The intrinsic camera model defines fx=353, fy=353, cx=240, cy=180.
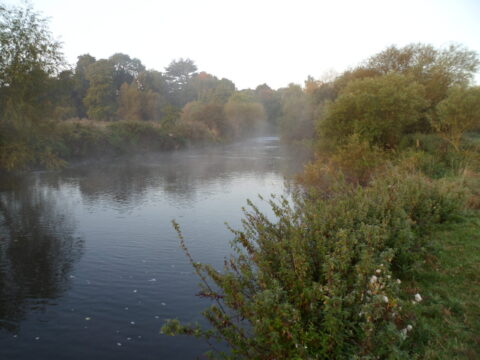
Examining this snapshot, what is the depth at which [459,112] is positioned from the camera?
22328mm

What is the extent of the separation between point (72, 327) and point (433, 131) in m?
27.6

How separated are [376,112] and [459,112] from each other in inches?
199

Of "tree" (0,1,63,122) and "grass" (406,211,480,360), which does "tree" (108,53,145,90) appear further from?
"grass" (406,211,480,360)

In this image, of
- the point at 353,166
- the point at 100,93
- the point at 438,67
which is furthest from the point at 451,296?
the point at 100,93

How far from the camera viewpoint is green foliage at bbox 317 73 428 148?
2469 centimetres

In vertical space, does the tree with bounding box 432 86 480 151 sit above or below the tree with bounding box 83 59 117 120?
below

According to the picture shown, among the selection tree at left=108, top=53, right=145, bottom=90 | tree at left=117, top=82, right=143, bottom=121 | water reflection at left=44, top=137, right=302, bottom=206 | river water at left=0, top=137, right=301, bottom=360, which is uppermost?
tree at left=108, top=53, right=145, bottom=90

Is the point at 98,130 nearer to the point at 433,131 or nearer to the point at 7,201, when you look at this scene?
the point at 7,201

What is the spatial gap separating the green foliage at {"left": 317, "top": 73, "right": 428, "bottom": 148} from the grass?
16.4 metres

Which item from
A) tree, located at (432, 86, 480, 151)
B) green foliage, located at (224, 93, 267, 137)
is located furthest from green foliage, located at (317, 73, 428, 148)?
green foliage, located at (224, 93, 267, 137)

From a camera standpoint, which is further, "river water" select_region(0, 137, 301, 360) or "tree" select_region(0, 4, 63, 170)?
"tree" select_region(0, 4, 63, 170)

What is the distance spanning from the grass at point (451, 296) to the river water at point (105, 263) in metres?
4.34

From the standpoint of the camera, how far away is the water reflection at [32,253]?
30.6ft

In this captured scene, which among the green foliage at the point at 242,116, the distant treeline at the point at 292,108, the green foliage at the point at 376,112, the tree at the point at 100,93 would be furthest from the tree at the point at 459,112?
the tree at the point at 100,93
